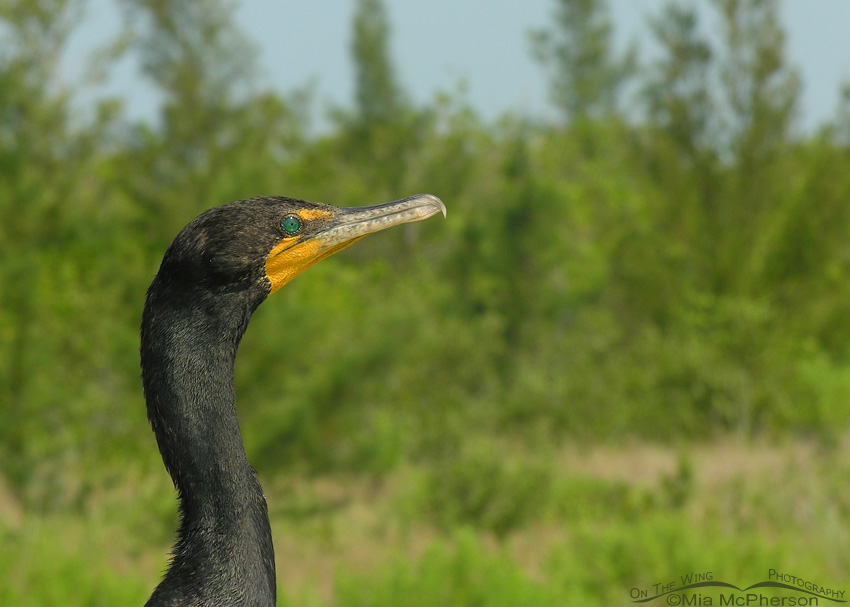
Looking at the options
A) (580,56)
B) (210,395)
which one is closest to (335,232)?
(210,395)

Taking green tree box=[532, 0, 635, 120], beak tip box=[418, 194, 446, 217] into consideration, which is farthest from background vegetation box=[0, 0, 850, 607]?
green tree box=[532, 0, 635, 120]

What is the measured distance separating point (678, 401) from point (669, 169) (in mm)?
3805

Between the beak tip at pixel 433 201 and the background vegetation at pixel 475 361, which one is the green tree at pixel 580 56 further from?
the beak tip at pixel 433 201

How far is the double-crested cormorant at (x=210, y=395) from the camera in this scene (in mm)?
1749

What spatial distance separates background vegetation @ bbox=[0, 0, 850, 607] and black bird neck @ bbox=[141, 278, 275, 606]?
330 cm

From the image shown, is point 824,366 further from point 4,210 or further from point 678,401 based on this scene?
point 4,210

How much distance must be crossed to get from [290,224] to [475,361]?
1112cm

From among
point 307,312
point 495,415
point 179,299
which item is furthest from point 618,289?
point 179,299

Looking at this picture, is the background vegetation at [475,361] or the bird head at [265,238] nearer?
the bird head at [265,238]

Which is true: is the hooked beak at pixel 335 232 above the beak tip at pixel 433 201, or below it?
below

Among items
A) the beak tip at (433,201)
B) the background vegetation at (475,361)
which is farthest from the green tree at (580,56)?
the beak tip at (433,201)

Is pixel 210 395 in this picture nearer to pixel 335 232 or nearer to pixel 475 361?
pixel 335 232

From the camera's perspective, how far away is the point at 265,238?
197 cm

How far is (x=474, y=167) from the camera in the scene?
2295cm
